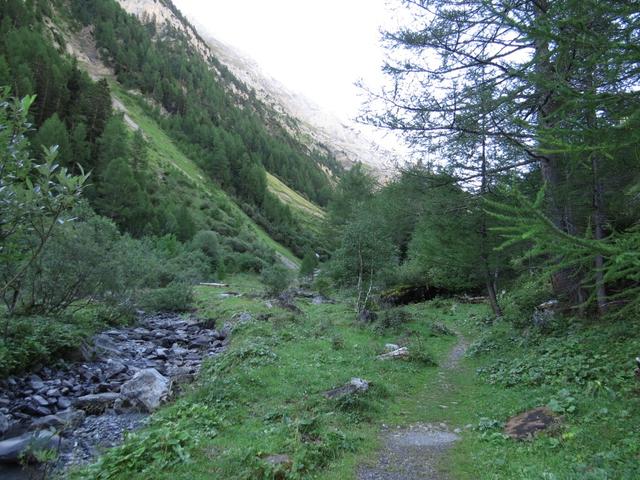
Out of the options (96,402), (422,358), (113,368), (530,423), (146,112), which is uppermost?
(146,112)

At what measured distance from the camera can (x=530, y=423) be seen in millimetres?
6914

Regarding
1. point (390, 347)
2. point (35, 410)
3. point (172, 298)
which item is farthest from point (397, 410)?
point (172, 298)

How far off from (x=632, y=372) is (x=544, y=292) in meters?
8.72

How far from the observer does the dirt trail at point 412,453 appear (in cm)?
607

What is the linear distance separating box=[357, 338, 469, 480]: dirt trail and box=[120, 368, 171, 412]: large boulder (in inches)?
250

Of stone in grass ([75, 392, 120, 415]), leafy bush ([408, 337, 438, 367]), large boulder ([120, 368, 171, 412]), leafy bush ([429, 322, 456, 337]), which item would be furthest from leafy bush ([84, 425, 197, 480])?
leafy bush ([429, 322, 456, 337])

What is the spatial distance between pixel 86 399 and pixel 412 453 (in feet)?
30.3

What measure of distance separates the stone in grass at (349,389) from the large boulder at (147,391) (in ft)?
15.3

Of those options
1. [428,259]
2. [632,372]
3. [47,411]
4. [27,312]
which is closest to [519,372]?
[632,372]

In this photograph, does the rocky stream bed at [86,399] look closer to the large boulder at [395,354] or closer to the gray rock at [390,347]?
the large boulder at [395,354]

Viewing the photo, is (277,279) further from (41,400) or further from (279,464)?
(279,464)

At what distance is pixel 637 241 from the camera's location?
382 centimetres

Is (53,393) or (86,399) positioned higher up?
(86,399)

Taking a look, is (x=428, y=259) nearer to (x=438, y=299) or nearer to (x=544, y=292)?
(x=544, y=292)
